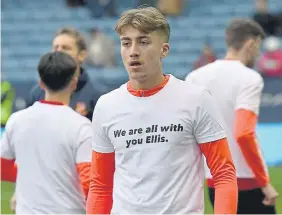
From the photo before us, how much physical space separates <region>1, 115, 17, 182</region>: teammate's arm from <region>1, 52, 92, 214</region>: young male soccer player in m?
0.04

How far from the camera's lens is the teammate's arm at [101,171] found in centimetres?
441

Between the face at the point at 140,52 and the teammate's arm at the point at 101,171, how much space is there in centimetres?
31

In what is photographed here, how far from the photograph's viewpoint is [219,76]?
6.51 m

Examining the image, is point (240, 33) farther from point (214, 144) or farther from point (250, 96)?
point (214, 144)

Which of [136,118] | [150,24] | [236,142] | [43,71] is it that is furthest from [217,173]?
[236,142]

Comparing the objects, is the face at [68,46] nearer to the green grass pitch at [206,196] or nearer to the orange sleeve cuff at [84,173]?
the orange sleeve cuff at [84,173]

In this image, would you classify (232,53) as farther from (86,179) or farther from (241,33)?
(86,179)

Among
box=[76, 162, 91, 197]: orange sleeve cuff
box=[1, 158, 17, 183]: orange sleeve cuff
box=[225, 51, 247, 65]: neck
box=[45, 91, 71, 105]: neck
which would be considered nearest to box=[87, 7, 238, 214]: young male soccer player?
box=[76, 162, 91, 197]: orange sleeve cuff

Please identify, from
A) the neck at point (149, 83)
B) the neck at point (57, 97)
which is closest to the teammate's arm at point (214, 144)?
the neck at point (149, 83)

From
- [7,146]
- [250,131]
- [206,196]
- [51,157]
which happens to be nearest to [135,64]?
[51,157]

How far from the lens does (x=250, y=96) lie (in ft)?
20.9

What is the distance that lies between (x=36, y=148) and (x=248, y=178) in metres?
1.89

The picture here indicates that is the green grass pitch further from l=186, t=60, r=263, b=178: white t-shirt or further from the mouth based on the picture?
the mouth

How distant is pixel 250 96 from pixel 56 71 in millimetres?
1606
